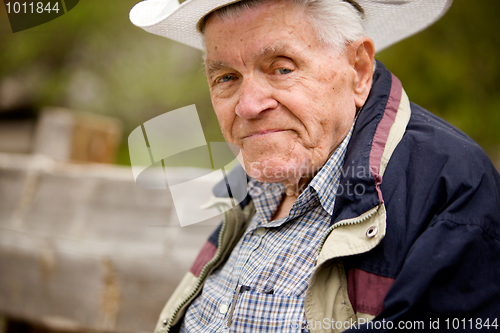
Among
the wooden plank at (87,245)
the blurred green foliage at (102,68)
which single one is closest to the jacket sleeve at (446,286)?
the wooden plank at (87,245)

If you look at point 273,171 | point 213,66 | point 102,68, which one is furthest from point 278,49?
point 102,68

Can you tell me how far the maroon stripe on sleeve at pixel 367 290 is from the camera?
1091 millimetres

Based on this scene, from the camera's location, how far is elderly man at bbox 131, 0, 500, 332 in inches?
41.0

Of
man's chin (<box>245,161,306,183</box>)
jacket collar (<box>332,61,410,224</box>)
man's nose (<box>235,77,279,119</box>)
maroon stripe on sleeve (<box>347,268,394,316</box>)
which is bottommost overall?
maroon stripe on sleeve (<box>347,268,394,316</box>)

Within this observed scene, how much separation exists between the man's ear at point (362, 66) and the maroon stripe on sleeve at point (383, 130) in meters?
0.10

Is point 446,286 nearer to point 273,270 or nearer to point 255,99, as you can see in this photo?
point 273,270

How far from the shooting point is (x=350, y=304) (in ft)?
3.75

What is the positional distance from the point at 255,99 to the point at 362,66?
451mm

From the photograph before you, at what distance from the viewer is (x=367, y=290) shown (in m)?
1.11

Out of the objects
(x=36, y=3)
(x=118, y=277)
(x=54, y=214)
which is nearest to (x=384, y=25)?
(x=36, y=3)

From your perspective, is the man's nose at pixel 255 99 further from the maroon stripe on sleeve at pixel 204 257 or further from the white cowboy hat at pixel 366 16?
the maroon stripe on sleeve at pixel 204 257

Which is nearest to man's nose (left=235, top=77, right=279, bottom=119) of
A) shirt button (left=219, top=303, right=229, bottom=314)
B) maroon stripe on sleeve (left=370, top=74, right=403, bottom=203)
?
maroon stripe on sleeve (left=370, top=74, right=403, bottom=203)

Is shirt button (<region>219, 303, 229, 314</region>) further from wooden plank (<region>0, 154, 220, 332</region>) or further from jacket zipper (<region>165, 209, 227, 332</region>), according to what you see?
wooden plank (<region>0, 154, 220, 332</region>)

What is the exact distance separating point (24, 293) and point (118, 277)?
93 cm
